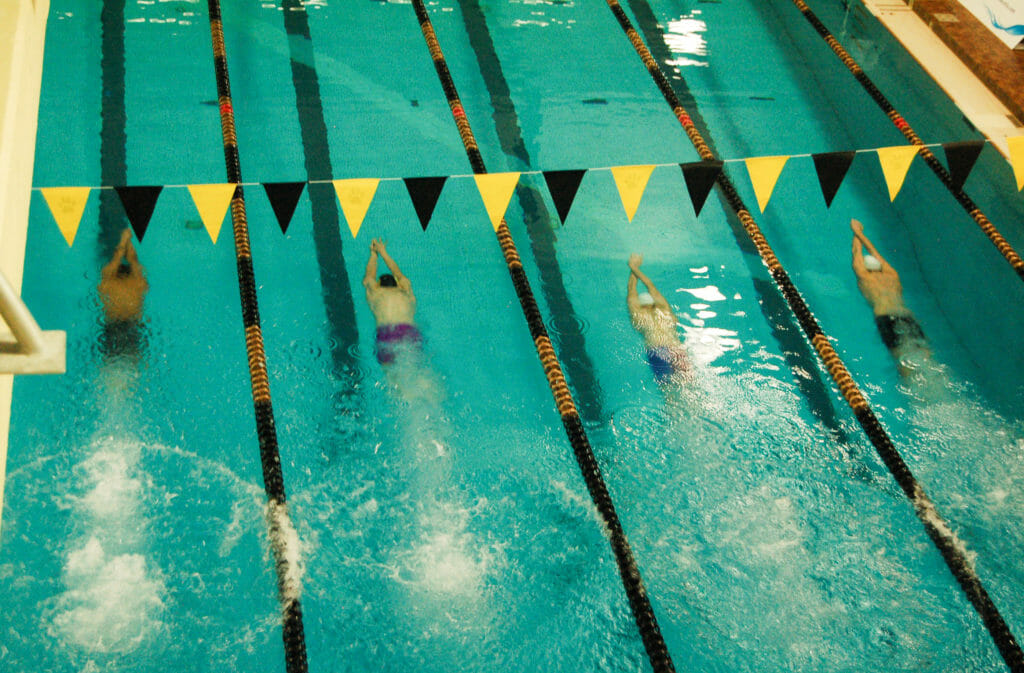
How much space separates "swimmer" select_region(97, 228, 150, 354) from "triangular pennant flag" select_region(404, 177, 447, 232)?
168 centimetres

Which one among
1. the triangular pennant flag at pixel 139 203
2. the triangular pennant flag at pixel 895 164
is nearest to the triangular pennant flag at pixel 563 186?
the triangular pennant flag at pixel 895 164

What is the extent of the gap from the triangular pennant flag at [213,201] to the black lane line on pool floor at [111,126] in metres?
1.38

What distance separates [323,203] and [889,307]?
3299 mm

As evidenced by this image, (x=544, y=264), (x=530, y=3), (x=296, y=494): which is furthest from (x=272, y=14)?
(x=296, y=494)

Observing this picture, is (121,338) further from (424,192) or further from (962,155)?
(962,155)

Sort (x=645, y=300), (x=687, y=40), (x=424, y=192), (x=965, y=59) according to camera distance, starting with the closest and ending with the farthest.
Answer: (x=424, y=192) < (x=645, y=300) < (x=965, y=59) < (x=687, y=40)

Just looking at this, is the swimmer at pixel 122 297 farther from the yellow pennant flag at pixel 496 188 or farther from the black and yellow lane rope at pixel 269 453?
the yellow pennant flag at pixel 496 188

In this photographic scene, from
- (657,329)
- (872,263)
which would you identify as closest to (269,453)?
(657,329)

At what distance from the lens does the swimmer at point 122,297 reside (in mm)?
3904

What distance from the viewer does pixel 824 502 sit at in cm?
360

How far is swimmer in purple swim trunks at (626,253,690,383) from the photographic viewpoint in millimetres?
4062

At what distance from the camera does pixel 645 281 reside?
4406 millimetres

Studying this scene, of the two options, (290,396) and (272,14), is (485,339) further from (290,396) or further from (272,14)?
(272,14)

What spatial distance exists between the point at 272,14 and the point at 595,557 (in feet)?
15.7
